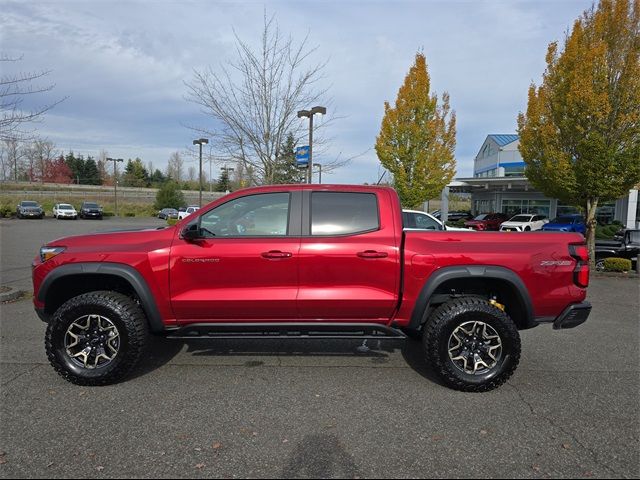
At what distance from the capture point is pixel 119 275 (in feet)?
12.5

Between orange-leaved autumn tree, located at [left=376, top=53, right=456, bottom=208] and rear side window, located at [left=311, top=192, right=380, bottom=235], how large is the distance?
51.5ft

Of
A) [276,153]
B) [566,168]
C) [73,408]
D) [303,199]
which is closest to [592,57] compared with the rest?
[566,168]

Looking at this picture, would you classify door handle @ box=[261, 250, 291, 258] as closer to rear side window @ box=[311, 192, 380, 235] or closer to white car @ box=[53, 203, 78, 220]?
rear side window @ box=[311, 192, 380, 235]

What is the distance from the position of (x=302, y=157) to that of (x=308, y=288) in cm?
995

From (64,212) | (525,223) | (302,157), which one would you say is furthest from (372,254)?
(64,212)

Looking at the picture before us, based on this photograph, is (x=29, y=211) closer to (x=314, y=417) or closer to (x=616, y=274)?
(x=616, y=274)

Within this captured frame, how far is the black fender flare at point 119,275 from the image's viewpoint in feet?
12.5

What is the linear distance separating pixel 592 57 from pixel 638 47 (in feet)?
4.33

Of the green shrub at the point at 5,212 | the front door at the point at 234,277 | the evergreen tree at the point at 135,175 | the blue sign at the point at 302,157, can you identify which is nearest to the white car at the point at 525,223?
the blue sign at the point at 302,157

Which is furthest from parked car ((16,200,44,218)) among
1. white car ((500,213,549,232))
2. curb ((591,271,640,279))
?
curb ((591,271,640,279))

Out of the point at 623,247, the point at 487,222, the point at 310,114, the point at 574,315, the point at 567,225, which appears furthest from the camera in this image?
the point at 487,222

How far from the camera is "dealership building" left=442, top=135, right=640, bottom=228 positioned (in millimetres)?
26344

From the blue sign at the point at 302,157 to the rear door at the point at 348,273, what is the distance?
31.4 ft

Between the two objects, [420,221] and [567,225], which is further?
[567,225]
